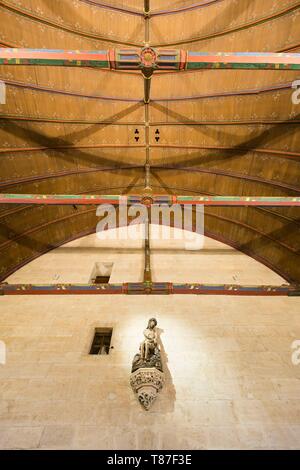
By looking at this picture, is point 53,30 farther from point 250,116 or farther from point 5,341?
point 5,341

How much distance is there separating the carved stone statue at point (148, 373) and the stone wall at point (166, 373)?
32cm

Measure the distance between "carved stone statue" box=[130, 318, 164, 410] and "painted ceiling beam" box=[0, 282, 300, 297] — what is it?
2.71 metres

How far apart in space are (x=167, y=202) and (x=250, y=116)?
440 centimetres

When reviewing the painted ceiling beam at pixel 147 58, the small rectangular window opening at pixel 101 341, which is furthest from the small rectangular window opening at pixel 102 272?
the painted ceiling beam at pixel 147 58

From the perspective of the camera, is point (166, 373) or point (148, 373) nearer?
point (148, 373)

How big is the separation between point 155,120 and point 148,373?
866 cm

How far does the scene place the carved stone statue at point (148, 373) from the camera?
4.88m

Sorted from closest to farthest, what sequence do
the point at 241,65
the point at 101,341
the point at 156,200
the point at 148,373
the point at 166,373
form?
the point at 148,373 → the point at 241,65 → the point at 166,373 → the point at 101,341 → the point at 156,200

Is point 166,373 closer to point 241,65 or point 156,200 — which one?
point 156,200

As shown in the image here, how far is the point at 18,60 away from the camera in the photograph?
504cm

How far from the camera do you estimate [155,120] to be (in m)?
9.55

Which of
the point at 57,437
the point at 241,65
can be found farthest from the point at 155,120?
the point at 57,437

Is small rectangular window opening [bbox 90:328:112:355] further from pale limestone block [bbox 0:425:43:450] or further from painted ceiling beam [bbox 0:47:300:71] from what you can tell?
painted ceiling beam [bbox 0:47:300:71]

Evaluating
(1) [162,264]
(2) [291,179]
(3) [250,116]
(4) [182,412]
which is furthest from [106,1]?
(4) [182,412]
